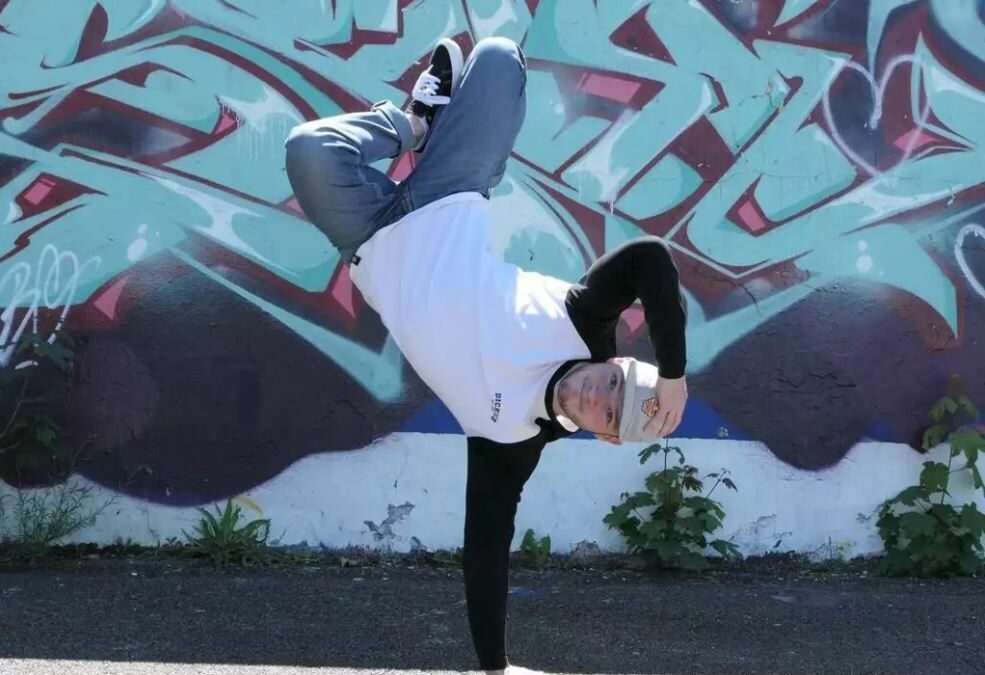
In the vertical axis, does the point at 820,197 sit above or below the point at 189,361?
above

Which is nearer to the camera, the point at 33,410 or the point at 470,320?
the point at 470,320

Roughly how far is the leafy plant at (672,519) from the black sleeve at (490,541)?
6.67ft

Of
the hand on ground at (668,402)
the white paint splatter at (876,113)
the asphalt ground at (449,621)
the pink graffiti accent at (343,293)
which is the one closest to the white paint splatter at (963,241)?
the white paint splatter at (876,113)

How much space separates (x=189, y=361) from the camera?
547 cm

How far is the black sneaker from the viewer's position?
11.7 ft

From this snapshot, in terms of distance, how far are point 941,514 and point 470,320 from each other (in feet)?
9.85

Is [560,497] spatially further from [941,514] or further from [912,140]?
[912,140]

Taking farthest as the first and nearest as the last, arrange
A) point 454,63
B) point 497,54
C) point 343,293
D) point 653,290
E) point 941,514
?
point 343,293
point 941,514
point 454,63
point 497,54
point 653,290

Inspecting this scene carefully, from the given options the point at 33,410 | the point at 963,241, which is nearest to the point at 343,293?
the point at 33,410

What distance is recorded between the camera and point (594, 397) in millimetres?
3197

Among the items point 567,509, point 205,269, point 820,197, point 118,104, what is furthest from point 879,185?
point 118,104

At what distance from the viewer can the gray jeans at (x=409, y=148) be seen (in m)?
3.33

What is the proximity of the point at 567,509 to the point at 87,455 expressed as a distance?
212 cm

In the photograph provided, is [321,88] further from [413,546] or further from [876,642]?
[876,642]
